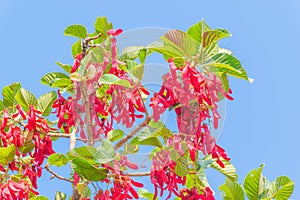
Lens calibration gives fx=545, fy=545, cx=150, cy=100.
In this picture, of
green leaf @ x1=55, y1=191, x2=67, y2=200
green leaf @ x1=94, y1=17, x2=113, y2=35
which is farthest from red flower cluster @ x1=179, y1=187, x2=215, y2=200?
green leaf @ x1=94, y1=17, x2=113, y2=35

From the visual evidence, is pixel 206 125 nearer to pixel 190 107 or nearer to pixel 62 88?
pixel 190 107

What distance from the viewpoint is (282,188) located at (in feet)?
11.9

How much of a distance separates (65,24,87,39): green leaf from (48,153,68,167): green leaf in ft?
2.65

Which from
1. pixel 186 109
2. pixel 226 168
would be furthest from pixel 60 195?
pixel 186 109

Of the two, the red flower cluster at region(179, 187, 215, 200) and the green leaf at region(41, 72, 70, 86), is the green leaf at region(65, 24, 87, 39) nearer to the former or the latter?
the green leaf at region(41, 72, 70, 86)

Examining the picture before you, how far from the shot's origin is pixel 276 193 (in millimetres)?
3631

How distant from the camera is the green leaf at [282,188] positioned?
3.61 meters

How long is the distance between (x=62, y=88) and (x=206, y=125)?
3.84 ft

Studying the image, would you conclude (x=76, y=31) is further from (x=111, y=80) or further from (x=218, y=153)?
(x=218, y=153)

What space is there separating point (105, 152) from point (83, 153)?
14 cm

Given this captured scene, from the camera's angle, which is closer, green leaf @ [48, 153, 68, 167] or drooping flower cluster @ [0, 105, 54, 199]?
green leaf @ [48, 153, 68, 167]

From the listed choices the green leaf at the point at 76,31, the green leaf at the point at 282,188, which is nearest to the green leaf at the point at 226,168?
the green leaf at the point at 282,188

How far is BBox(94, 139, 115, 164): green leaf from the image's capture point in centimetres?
271

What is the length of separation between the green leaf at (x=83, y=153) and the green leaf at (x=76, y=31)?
2.92ft
